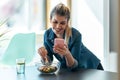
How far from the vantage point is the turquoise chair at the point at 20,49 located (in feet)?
9.21

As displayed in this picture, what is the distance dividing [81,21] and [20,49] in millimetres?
1025

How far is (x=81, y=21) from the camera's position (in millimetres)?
3395

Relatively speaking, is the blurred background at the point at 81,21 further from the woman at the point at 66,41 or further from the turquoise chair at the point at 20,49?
the woman at the point at 66,41

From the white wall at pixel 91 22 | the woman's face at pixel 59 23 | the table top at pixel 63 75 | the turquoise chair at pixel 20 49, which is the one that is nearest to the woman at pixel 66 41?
the woman's face at pixel 59 23

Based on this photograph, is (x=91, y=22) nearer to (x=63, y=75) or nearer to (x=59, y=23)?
(x=59, y=23)

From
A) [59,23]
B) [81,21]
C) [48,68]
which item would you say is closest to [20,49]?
[81,21]

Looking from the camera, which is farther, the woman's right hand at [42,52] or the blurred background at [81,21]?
the blurred background at [81,21]

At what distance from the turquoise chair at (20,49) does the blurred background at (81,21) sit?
214 mm

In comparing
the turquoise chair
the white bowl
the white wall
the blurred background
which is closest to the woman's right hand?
the white bowl

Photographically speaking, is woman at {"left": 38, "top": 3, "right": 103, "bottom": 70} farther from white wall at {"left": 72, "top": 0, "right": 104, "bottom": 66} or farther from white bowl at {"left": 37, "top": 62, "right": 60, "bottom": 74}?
white wall at {"left": 72, "top": 0, "right": 104, "bottom": 66}

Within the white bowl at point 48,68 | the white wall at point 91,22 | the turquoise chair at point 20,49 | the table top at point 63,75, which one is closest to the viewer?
the table top at point 63,75

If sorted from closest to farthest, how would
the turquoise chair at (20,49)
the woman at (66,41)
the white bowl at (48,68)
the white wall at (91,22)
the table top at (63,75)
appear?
1. the table top at (63,75)
2. the white bowl at (48,68)
3. the woman at (66,41)
4. the turquoise chair at (20,49)
5. the white wall at (91,22)

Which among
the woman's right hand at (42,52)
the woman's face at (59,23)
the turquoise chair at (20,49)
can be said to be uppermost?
the woman's face at (59,23)

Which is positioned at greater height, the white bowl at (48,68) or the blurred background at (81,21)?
the blurred background at (81,21)
